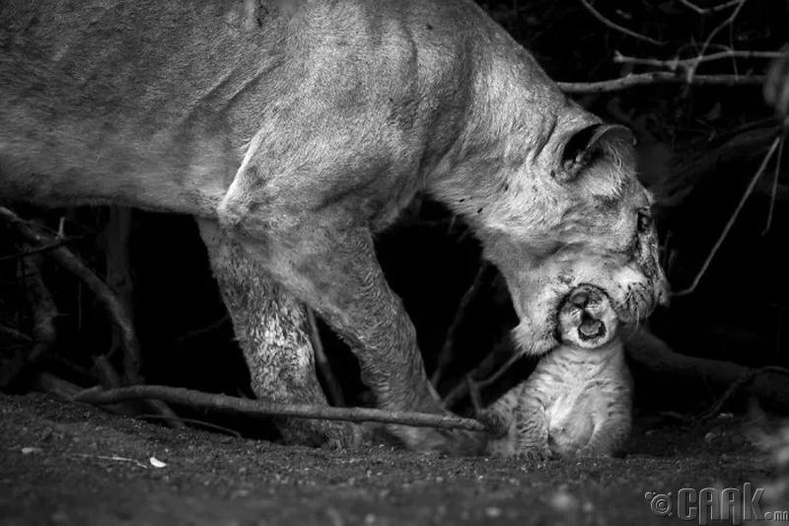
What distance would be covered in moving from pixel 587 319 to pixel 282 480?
2.24 m

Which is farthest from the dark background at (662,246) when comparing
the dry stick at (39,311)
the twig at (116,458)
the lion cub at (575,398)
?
the twig at (116,458)

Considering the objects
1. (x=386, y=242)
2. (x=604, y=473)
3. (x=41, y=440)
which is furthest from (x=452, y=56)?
(x=386, y=242)

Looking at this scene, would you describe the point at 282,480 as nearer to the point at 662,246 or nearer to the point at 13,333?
the point at 13,333

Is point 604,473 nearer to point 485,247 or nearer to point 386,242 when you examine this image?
point 485,247

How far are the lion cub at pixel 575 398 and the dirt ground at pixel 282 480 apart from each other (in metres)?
0.42

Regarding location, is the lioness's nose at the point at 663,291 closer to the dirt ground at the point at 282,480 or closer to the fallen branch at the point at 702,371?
the fallen branch at the point at 702,371

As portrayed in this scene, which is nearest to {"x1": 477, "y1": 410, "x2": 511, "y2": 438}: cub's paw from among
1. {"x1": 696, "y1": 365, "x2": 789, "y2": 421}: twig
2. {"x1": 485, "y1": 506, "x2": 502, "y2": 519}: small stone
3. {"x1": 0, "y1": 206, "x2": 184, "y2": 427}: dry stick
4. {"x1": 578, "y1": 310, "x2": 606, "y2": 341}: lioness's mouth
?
{"x1": 578, "y1": 310, "x2": 606, "y2": 341}: lioness's mouth

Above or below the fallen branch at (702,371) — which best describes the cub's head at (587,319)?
above

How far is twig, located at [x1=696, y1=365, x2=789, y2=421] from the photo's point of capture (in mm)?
6051

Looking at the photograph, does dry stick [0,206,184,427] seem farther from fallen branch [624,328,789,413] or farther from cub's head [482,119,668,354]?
fallen branch [624,328,789,413]

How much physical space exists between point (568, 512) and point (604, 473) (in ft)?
3.83

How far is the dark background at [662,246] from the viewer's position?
22.8ft

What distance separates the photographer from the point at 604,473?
4227mm

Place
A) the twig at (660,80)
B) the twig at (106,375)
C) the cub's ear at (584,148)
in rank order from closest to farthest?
1. the cub's ear at (584,148)
2. the twig at (660,80)
3. the twig at (106,375)
